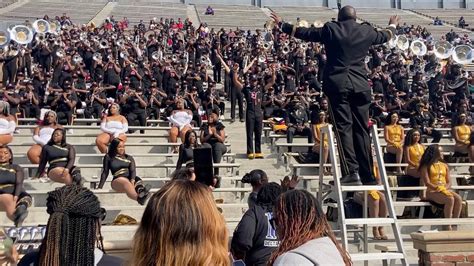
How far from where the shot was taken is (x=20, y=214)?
8812mm

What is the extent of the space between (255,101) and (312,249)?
1081cm

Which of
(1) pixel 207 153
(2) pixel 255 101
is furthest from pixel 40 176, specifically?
(1) pixel 207 153

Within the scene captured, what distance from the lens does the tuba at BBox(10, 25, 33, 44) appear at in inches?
968

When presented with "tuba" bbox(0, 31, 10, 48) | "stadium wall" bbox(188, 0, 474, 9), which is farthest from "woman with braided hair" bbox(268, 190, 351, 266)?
"stadium wall" bbox(188, 0, 474, 9)

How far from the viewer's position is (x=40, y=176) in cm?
1049

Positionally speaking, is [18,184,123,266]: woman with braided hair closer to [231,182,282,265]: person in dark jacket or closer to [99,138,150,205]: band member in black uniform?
[231,182,282,265]: person in dark jacket

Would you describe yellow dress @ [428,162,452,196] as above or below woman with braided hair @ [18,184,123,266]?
below

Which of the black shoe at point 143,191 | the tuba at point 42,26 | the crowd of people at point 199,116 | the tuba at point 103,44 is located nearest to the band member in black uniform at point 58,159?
the crowd of people at point 199,116

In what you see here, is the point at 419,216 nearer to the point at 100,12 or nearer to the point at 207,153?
the point at 207,153

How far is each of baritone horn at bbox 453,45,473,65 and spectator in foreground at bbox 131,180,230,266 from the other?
1039 inches

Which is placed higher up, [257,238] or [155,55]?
[155,55]

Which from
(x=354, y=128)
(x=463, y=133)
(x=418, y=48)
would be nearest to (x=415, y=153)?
(x=463, y=133)

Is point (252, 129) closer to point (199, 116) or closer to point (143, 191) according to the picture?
point (199, 116)

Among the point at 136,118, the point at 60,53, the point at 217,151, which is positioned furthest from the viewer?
the point at 60,53
